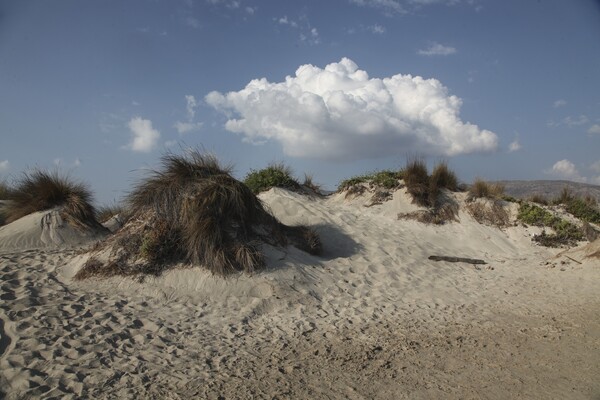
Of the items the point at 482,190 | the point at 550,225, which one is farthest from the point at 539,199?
the point at 482,190

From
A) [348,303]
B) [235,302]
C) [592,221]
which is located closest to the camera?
[235,302]

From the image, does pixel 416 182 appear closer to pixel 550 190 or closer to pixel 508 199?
pixel 508 199

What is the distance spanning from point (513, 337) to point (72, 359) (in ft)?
19.6

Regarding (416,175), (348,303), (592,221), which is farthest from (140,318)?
(592,221)

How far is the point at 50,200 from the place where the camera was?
1061 centimetres

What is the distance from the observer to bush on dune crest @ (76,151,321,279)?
7.59 metres

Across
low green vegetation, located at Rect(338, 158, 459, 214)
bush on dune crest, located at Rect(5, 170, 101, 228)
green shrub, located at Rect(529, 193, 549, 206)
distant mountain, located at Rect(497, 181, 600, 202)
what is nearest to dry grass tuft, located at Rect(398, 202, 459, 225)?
low green vegetation, located at Rect(338, 158, 459, 214)

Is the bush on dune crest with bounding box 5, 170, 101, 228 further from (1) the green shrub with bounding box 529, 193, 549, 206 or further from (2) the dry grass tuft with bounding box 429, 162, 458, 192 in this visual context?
(1) the green shrub with bounding box 529, 193, 549, 206

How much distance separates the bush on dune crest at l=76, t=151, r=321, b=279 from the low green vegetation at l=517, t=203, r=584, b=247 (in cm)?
854

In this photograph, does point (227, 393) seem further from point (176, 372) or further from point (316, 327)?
point (316, 327)

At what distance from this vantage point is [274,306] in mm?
7059

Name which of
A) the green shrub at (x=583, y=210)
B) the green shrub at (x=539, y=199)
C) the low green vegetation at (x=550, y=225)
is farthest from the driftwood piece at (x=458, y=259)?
the green shrub at (x=539, y=199)

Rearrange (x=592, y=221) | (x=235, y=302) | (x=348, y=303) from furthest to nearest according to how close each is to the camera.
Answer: (x=592, y=221) < (x=348, y=303) < (x=235, y=302)

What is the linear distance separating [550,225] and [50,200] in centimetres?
1418
